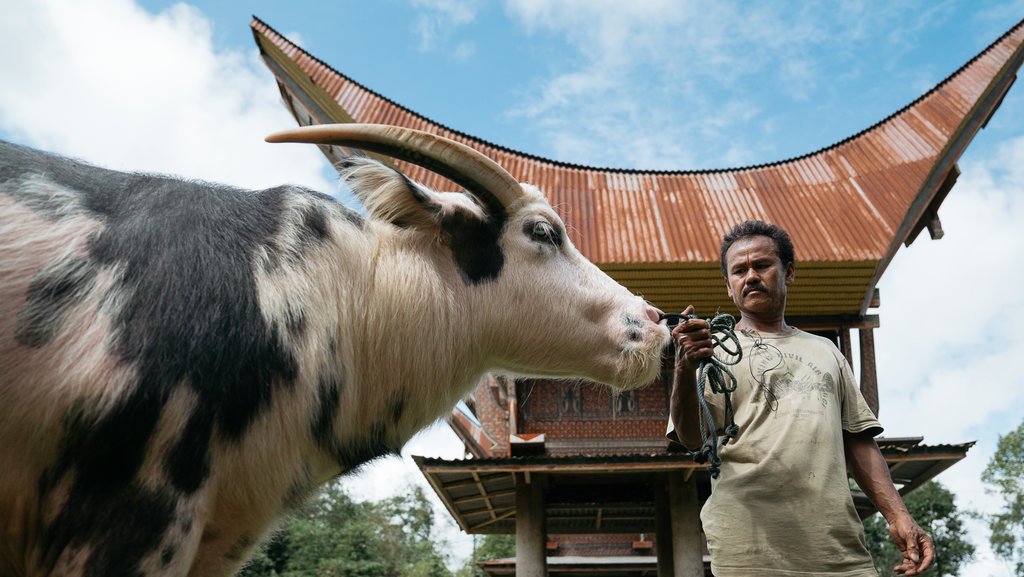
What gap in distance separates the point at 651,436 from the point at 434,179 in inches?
Result: 190

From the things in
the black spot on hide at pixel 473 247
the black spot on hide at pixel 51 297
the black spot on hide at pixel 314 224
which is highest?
the black spot on hide at pixel 473 247

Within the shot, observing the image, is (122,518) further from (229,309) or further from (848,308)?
(848,308)

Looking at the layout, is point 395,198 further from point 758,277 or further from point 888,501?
point 888,501

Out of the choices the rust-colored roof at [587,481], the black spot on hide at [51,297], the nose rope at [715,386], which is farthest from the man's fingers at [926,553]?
the rust-colored roof at [587,481]

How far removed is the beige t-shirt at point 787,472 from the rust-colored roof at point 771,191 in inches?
290

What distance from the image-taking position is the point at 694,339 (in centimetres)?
251

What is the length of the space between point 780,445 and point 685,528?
7.95 metres

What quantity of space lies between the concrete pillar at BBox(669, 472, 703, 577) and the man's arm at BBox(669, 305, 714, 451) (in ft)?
25.0

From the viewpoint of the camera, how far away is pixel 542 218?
262cm

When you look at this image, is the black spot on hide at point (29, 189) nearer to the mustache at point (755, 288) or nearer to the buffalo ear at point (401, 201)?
the buffalo ear at point (401, 201)

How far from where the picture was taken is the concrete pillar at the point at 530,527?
32.7 feet

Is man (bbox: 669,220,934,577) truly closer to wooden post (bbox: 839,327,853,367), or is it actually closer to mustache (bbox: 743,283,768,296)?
mustache (bbox: 743,283,768,296)

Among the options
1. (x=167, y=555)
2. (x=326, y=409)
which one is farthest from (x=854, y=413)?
(x=167, y=555)

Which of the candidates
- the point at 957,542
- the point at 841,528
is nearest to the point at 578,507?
the point at 841,528
